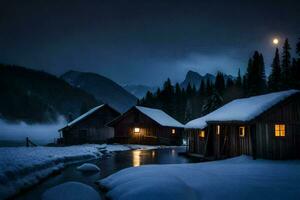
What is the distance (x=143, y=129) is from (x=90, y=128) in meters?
10.3

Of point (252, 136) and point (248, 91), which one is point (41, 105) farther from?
point (252, 136)

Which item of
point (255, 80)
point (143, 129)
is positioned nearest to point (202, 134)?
point (143, 129)

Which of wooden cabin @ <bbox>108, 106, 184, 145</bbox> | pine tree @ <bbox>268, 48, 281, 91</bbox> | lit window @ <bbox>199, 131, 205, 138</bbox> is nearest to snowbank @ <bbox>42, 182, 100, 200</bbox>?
lit window @ <bbox>199, 131, 205, 138</bbox>

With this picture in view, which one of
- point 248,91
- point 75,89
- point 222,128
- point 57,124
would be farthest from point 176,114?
point 75,89

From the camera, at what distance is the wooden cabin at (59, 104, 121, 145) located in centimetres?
4925

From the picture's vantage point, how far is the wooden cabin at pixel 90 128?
162 ft

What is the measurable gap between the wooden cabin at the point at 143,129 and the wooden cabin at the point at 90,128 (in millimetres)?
2484

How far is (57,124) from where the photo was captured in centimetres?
14675

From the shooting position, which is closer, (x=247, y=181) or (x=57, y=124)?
(x=247, y=181)

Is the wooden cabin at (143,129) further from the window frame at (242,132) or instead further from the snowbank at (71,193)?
the snowbank at (71,193)

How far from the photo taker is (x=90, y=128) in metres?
50.1

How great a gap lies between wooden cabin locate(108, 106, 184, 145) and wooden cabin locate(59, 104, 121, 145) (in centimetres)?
248

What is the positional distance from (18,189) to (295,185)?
12767 mm

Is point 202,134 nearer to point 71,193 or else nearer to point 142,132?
point 71,193
